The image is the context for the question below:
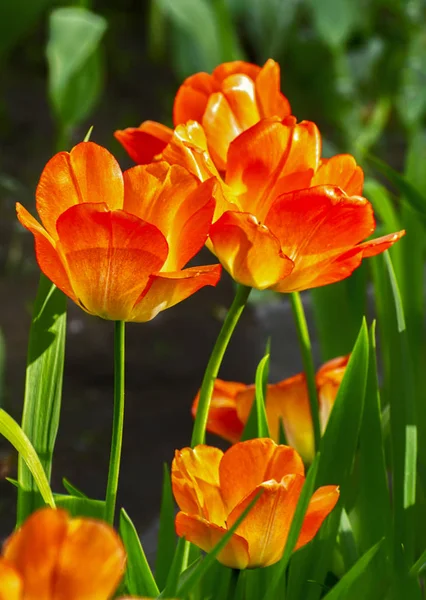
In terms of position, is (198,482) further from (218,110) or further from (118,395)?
(218,110)

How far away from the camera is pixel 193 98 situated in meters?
0.52

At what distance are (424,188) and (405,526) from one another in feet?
1.64

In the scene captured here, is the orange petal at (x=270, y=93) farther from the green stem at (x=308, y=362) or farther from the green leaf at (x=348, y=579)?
the green leaf at (x=348, y=579)

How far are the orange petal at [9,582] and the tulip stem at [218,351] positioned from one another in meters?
0.19

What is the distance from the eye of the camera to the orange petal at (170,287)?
0.38 meters

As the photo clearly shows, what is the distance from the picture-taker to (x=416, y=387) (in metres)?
0.74

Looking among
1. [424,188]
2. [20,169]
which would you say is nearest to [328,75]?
[20,169]

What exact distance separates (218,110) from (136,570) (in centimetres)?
23

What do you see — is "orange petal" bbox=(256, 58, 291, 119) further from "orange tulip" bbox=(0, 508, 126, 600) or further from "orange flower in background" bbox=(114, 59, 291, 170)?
"orange tulip" bbox=(0, 508, 126, 600)

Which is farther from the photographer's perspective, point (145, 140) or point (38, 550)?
point (145, 140)

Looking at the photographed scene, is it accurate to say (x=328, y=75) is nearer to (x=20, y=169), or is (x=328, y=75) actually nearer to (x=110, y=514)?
(x=20, y=169)

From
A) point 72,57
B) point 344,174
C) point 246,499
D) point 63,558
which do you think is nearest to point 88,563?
point 63,558

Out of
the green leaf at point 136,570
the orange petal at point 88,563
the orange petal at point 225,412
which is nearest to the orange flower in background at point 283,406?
the orange petal at point 225,412

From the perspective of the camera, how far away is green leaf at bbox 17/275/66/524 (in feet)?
1.54
